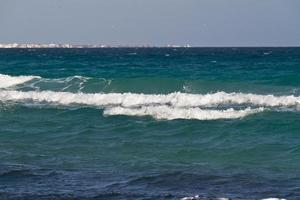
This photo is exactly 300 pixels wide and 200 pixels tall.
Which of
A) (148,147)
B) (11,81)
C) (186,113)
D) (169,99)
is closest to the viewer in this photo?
(148,147)

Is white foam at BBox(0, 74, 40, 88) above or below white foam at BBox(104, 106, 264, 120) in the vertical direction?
above

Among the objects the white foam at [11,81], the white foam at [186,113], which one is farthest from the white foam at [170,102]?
the white foam at [11,81]

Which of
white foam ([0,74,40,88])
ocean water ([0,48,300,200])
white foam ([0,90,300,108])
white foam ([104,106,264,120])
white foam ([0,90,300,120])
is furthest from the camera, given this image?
white foam ([0,74,40,88])

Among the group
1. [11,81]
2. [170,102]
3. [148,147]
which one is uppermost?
[11,81]

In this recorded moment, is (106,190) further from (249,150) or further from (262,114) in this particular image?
(262,114)

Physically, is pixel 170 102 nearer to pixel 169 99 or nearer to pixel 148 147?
pixel 169 99

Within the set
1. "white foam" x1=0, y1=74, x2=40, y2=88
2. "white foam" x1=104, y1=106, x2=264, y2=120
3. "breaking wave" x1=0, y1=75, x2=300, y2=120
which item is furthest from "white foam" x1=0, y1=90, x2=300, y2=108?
"white foam" x1=0, y1=74, x2=40, y2=88

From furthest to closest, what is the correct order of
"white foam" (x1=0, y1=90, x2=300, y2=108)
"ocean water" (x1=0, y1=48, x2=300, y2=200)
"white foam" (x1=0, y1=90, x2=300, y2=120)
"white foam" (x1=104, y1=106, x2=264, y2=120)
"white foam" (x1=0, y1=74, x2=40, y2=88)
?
"white foam" (x1=0, y1=74, x2=40, y2=88), "white foam" (x1=0, y1=90, x2=300, y2=108), "white foam" (x1=0, y1=90, x2=300, y2=120), "white foam" (x1=104, y1=106, x2=264, y2=120), "ocean water" (x1=0, y1=48, x2=300, y2=200)

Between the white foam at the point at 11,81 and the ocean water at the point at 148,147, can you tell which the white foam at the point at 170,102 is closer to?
the ocean water at the point at 148,147

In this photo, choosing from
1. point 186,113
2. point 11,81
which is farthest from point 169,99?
point 11,81

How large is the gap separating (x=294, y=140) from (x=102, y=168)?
5.08 metres

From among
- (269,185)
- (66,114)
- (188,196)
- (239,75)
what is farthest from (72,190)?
(239,75)

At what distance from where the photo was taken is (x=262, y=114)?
20.3 m

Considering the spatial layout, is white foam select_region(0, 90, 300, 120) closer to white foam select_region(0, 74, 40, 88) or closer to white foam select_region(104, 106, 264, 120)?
white foam select_region(104, 106, 264, 120)
